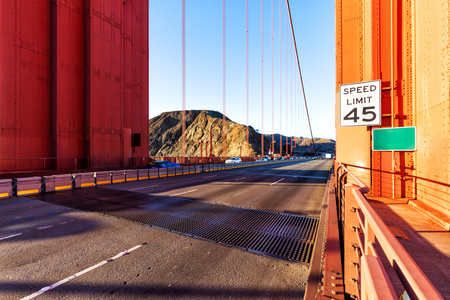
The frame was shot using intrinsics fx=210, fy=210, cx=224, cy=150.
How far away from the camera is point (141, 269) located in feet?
13.4

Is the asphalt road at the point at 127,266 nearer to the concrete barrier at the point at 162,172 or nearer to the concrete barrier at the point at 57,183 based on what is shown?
the concrete barrier at the point at 57,183

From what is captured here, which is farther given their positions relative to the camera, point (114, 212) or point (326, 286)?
point (114, 212)

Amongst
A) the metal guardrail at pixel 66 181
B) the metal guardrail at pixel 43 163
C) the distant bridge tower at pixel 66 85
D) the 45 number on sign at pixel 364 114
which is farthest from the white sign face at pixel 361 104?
the metal guardrail at pixel 43 163

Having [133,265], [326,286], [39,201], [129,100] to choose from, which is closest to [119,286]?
[133,265]

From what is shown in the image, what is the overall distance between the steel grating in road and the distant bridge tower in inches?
425

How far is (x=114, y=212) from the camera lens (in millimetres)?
7883

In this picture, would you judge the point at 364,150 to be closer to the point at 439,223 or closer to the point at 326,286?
the point at 439,223

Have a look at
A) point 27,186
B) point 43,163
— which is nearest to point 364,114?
point 27,186

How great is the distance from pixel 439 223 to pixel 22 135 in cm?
2488

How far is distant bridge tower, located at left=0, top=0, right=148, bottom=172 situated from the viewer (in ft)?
53.5

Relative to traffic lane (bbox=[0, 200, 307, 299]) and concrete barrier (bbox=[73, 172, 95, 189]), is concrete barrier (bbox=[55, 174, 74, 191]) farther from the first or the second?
traffic lane (bbox=[0, 200, 307, 299])

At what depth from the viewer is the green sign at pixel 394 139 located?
7287mm

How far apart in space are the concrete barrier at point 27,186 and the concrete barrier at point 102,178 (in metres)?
3.37

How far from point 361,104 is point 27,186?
16601mm
